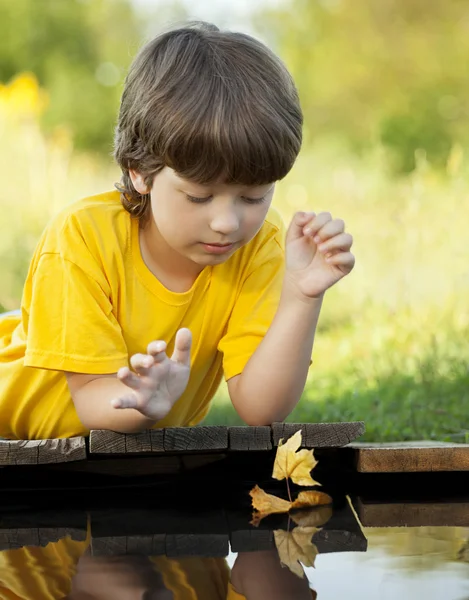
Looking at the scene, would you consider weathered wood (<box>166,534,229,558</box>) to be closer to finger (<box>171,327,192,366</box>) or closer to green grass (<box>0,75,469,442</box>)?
finger (<box>171,327,192,366</box>)

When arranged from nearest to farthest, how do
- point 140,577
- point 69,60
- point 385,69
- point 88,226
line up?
point 140,577 → point 88,226 → point 385,69 → point 69,60

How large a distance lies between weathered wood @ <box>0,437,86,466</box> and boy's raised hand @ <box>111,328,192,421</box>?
0.27 meters

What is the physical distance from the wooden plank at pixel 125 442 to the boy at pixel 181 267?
3 cm

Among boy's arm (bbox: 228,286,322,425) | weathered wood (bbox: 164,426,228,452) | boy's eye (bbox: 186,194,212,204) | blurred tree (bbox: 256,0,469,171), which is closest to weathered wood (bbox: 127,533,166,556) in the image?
weathered wood (bbox: 164,426,228,452)

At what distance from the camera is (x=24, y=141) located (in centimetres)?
809

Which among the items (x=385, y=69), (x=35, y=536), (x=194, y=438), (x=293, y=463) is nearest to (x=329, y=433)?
(x=293, y=463)

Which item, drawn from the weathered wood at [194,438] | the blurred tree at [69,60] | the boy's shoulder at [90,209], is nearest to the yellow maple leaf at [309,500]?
the weathered wood at [194,438]

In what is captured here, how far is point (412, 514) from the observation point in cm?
230

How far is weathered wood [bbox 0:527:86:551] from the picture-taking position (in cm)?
206

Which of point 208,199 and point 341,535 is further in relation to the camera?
point 208,199

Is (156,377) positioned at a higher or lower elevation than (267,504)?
higher

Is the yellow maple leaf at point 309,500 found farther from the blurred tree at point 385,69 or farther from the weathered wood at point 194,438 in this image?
the blurred tree at point 385,69

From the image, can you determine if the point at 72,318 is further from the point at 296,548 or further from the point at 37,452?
the point at 296,548

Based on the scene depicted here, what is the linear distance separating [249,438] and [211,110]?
0.84 m
